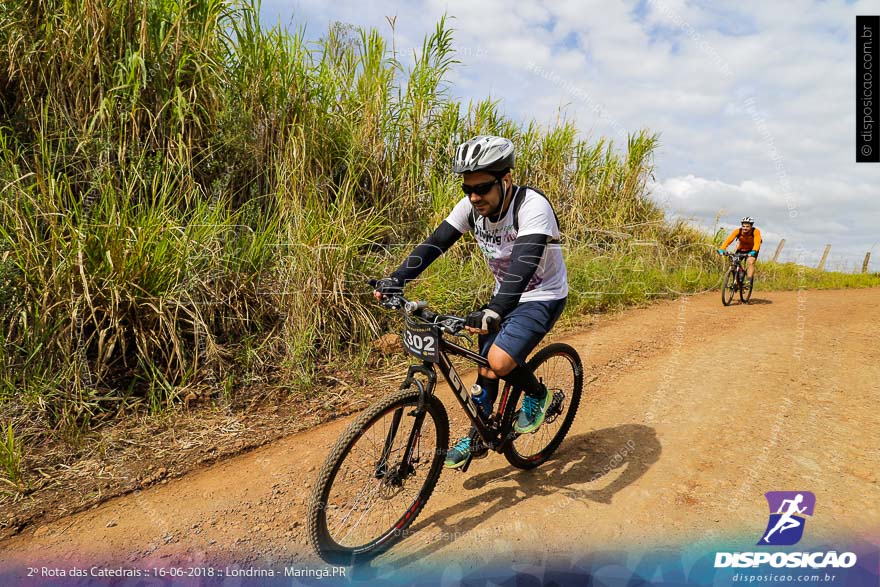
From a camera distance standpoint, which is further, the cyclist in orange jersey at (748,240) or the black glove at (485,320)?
the cyclist in orange jersey at (748,240)

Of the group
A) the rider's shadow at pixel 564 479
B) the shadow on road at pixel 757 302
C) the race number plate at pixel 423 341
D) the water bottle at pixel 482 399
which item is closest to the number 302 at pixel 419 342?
the race number plate at pixel 423 341

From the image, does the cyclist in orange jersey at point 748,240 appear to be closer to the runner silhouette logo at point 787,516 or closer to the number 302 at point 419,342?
the runner silhouette logo at point 787,516

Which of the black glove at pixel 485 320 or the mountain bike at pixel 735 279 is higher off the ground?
the mountain bike at pixel 735 279

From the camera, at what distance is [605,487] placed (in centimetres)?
325

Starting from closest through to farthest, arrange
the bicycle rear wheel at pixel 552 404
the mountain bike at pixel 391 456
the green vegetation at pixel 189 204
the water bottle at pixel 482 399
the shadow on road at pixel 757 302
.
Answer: the mountain bike at pixel 391 456, the water bottle at pixel 482 399, the bicycle rear wheel at pixel 552 404, the green vegetation at pixel 189 204, the shadow on road at pixel 757 302

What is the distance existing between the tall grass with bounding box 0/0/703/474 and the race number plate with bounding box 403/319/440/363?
2.23 meters

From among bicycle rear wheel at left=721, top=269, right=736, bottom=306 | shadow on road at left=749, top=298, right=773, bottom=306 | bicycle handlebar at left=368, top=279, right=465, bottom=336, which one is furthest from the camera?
shadow on road at left=749, top=298, right=773, bottom=306

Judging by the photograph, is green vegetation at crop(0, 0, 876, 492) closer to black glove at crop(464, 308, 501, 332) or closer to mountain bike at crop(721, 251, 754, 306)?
black glove at crop(464, 308, 501, 332)

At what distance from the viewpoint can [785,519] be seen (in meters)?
2.89

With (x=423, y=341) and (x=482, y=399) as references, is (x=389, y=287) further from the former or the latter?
(x=482, y=399)

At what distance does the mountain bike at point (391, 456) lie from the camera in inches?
97.3

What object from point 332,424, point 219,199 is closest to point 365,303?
point 332,424

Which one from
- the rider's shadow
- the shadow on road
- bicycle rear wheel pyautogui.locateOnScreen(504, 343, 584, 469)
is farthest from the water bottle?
the shadow on road

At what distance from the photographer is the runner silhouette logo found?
9.00ft
